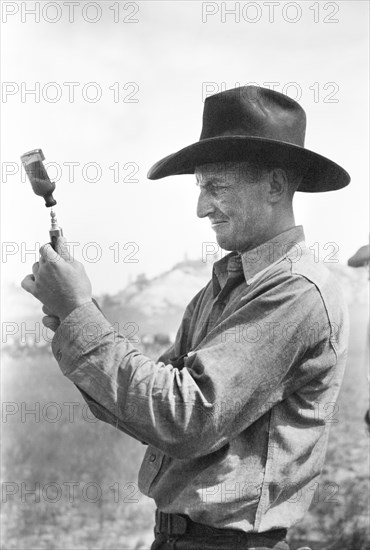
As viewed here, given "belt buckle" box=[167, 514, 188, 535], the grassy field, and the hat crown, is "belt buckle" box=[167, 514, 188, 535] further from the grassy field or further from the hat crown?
the grassy field

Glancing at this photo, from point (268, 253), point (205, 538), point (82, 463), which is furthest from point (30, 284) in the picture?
point (82, 463)

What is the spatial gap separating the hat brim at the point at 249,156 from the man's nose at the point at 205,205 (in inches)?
3.0

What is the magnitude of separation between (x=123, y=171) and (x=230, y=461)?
9.68 ft

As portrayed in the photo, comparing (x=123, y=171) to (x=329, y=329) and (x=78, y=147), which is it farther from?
(x=329, y=329)

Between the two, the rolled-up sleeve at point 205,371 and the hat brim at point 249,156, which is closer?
the rolled-up sleeve at point 205,371

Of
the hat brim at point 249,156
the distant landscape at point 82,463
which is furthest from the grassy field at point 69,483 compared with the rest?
the hat brim at point 249,156

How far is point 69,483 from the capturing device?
4.44 m

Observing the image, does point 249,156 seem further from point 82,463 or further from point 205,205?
point 82,463

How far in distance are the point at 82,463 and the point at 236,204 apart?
9.84 feet

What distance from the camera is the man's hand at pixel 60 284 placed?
1586mm

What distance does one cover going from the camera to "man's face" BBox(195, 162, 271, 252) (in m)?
1.77

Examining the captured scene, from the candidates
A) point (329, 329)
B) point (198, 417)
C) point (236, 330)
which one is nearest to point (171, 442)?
point (198, 417)

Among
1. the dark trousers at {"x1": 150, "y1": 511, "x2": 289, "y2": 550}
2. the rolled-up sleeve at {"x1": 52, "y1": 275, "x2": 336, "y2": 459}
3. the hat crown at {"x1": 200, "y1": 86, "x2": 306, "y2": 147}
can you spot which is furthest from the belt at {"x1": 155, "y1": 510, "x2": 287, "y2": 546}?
the hat crown at {"x1": 200, "y1": 86, "x2": 306, "y2": 147}

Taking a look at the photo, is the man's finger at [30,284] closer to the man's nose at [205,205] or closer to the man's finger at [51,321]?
the man's finger at [51,321]
